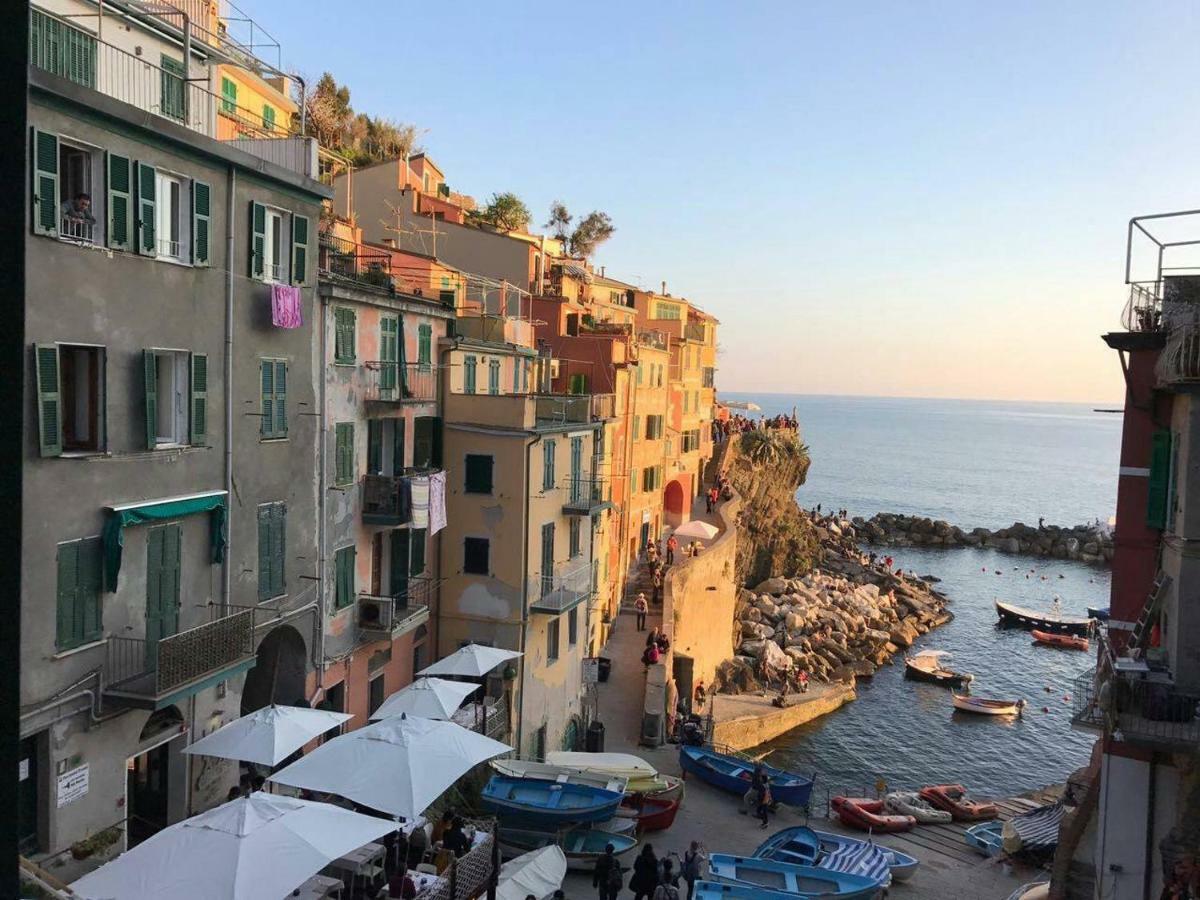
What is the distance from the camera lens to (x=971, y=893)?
30.0 meters

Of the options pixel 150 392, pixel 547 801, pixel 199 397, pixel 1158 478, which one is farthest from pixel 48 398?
pixel 1158 478

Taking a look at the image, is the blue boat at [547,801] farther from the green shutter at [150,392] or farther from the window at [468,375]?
the green shutter at [150,392]

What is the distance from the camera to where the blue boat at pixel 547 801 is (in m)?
24.8

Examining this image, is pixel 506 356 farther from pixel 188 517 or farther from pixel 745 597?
pixel 745 597

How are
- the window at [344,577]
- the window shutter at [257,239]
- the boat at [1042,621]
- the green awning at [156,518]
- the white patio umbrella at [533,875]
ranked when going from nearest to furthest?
1. the green awning at [156,518]
2. the white patio umbrella at [533,875]
3. the window shutter at [257,239]
4. the window at [344,577]
5. the boat at [1042,621]

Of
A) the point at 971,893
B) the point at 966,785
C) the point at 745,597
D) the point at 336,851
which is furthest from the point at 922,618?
the point at 336,851

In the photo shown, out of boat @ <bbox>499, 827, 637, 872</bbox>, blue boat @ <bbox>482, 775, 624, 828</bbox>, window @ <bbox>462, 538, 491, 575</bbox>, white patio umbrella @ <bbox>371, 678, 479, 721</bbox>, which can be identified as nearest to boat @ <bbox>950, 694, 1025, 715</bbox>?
blue boat @ <bbox>482, 775, 624, 828</bbox>

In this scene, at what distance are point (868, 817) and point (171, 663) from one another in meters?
27.0

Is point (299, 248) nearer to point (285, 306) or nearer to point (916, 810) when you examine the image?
point (285, 306)

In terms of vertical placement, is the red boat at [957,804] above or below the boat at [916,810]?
below

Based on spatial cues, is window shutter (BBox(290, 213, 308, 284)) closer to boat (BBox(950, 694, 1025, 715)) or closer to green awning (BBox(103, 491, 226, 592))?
green awning (BBox(103, 491, 226, 592))

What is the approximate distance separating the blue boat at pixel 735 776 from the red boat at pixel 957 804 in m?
9.36

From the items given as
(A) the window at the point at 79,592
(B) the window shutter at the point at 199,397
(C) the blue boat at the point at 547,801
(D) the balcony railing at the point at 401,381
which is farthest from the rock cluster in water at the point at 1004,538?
(A) the window at the point at 79,592

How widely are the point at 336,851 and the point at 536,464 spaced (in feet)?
59.6
